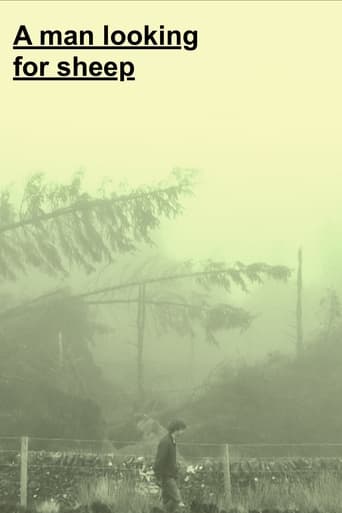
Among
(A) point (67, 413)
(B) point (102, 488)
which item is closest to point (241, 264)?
(A) point (67, 413)

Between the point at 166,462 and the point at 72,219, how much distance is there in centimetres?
1508

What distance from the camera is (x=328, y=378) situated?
23.0 m

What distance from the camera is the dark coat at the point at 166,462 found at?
9.10 meters

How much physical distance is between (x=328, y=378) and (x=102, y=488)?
15343mm

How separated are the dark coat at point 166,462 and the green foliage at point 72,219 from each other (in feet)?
47.5

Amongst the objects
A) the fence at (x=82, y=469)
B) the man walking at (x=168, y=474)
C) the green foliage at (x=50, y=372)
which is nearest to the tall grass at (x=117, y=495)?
the fence at (x=82, y=469)

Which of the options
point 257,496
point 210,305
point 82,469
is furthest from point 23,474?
point 210,305

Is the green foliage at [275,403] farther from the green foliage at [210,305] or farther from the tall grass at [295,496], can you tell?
the tall grass at [295,496]

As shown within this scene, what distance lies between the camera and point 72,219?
901 inches

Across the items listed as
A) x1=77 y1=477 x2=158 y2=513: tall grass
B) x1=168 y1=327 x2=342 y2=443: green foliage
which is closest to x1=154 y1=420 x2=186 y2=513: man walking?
x1=77 y1=477 x2=158 y2=513: tall grass

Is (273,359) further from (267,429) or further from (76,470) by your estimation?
(76,470)

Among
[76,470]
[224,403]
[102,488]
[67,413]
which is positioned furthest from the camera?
[224,403]

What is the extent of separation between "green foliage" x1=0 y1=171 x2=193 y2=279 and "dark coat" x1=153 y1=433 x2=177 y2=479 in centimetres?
1448

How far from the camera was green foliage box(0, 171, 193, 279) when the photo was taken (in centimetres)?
2239
